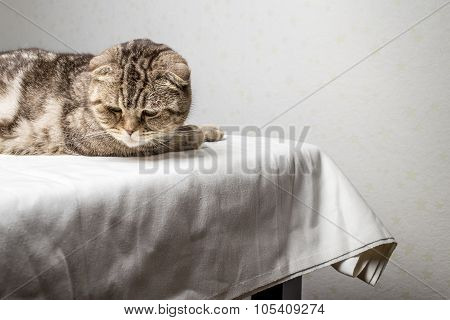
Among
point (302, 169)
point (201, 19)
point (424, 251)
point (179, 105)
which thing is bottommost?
point (424, 251)

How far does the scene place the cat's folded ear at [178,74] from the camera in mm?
1200

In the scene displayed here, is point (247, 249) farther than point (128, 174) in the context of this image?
Yes

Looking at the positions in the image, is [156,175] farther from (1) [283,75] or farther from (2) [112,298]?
(1) [283,75]

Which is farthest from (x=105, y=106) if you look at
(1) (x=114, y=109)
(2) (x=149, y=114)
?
(2) (x=149, y=114)

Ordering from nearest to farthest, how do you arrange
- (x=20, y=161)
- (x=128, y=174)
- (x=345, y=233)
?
(x=128, y=174) < (x=20, y=161) < (x=345, y=233)

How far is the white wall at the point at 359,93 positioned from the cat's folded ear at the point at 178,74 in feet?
2.94

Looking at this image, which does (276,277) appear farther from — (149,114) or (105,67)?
(105,67)

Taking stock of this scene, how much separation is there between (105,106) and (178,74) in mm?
224

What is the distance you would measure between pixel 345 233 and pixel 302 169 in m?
0.21

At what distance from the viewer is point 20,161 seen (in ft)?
3.35

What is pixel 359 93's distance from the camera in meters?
1.86

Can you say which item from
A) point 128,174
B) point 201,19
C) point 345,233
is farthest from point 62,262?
point 201,19

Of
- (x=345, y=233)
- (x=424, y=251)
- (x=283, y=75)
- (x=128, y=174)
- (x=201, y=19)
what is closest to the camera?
(x=128, y=174)

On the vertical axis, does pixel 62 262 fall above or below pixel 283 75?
below
